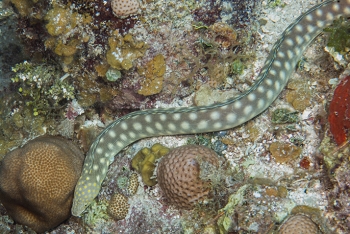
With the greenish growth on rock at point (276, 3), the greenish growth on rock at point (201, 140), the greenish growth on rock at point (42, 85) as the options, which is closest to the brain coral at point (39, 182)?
the greenish growth on rock at point (42, 85)

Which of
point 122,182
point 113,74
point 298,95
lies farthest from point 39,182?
point 298,95

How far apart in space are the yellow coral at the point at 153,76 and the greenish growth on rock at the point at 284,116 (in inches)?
71.6

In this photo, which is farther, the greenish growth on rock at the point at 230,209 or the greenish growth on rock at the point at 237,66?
the greenish growth on rock at the point at 237,66

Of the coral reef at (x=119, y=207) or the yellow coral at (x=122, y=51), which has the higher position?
the yellow coral at (x=122, y=51)

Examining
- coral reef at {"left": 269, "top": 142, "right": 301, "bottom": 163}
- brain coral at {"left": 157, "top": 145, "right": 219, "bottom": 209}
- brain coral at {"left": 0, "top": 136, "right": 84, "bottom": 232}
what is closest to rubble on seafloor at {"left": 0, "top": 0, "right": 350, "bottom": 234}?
coral reef at {"left": 269, "top": 142, "right": 301, "bottom": 163}

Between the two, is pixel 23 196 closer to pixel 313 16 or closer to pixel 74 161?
pixel 74 161

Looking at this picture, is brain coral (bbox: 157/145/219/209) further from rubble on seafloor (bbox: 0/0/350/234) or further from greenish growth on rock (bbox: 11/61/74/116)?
greenish growth on rock (bbox: 11/61/74/116)

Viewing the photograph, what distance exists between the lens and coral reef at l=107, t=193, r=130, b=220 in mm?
4871

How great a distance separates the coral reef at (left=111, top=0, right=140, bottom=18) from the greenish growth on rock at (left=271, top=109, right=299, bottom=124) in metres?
2.55

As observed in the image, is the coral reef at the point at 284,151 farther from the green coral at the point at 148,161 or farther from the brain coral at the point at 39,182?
the brain coral at the point at 39,182

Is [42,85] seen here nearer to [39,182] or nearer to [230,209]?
[39,182]

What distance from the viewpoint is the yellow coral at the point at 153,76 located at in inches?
184

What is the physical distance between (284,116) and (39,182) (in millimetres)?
3844

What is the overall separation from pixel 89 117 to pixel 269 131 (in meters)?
3.25
